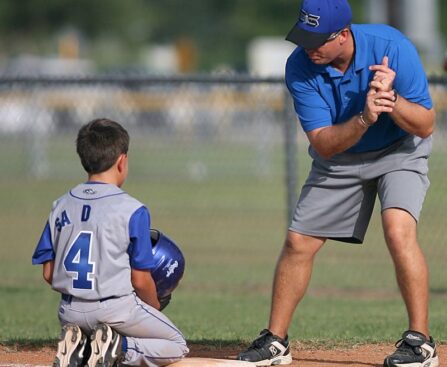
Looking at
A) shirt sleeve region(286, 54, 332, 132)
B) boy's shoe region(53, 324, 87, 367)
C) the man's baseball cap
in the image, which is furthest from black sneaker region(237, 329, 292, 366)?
the man's baseball cap

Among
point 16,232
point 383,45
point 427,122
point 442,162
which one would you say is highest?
point 383,45

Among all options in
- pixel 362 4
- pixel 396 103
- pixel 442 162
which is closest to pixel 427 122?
pixel 396 103

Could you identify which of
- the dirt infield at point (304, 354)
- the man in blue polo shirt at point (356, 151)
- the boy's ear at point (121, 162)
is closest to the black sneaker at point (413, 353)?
the man in blue polo shirt at point (356, 151)

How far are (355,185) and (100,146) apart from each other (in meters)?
1.50

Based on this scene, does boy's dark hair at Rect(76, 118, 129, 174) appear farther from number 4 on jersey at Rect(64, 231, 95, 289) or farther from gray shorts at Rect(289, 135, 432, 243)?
gray shorts at Rect(289, 135, 432, 243)

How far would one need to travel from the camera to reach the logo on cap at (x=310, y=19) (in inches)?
229

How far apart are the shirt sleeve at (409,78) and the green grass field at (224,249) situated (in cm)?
189

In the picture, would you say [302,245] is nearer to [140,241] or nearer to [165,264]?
[165,264]

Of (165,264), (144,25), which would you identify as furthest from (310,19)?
(144,25)

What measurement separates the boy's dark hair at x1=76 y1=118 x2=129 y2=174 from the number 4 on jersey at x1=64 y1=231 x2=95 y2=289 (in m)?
0.36

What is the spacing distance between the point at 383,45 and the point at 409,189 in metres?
0.78

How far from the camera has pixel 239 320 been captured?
8.64 metres

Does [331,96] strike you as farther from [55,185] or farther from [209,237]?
[55,185]

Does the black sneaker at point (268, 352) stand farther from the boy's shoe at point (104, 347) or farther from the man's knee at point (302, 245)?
the boy's shoe at point (104, 347)
